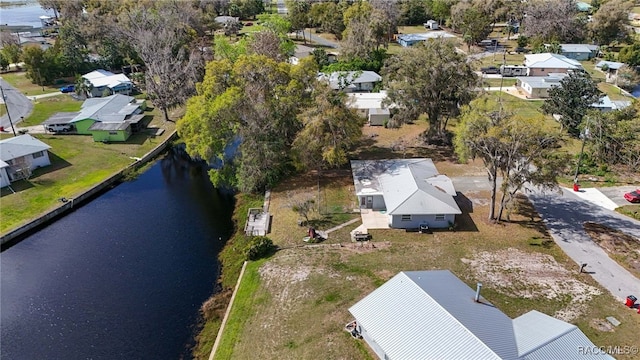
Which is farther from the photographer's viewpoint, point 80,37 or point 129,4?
point 129,4

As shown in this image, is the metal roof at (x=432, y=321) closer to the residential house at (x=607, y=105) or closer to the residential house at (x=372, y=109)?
the residential house at (x=372, y=109)

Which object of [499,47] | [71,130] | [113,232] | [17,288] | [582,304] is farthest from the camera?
[499,47]

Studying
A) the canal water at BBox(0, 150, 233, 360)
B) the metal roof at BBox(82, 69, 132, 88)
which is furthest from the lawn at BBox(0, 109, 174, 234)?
the metal roof at BBox(82, 69, 132, 88)

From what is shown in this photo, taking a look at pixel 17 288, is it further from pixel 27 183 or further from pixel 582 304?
pixel 582 304

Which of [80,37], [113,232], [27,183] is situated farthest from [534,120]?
[80,37]

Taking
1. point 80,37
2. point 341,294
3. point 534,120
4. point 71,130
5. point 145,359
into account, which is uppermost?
point 80,37

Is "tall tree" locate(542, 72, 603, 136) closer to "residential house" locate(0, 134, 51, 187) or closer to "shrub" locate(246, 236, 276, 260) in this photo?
"shrub" locate(246, 236, 276, 260)

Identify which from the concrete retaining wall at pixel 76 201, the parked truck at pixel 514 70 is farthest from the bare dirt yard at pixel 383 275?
the parked truck at pixel 514 70
